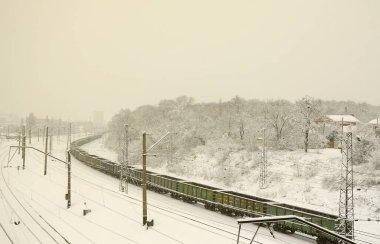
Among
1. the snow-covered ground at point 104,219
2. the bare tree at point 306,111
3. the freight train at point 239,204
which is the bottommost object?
the snow-covered ground at point 104,219

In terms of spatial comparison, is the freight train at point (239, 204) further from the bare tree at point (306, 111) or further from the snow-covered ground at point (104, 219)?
the bare tree at point (306, 111)

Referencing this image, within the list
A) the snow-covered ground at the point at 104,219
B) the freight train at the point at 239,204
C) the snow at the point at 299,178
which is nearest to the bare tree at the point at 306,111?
the snow at the point at 299,178

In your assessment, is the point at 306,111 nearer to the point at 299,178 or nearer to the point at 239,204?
the point at 299,178

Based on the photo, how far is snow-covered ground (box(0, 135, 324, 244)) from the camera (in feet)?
91.2

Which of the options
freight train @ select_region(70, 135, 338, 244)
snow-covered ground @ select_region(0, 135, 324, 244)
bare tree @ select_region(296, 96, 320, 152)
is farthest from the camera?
bare tree @ select_region(296, 96, 320, 152)

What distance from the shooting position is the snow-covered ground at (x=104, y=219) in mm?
27812

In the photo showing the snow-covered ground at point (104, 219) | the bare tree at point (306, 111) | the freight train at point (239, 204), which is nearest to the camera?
the freight train at point (239, 204)

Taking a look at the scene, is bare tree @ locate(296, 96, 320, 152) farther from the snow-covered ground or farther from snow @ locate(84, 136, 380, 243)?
the snow-covered ground

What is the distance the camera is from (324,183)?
45000mm

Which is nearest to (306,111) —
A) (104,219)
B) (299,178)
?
(299,178)

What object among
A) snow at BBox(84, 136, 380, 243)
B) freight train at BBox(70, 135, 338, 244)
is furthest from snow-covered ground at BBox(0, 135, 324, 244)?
snow at BBox(84, 136, 380, 243)

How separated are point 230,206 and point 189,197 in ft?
22.3

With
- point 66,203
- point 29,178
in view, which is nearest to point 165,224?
point 66,203

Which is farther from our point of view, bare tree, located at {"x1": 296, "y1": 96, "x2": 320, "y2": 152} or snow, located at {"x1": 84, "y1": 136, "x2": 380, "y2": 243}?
bare tree, located at {"x1": 296, "y1": 96, "x2": 320, "y2": 152}
